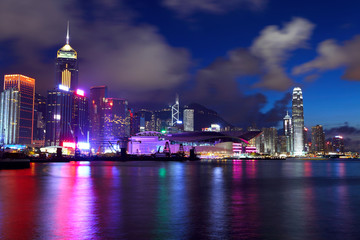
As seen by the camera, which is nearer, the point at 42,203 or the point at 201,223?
the point at 201,223

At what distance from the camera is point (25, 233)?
1385 centimetres

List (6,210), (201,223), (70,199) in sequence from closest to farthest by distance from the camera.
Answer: (201,223), (6,210), (70,199)

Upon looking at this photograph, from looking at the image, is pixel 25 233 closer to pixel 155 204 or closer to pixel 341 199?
pixel 155 204

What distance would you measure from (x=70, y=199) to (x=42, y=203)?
246 cm

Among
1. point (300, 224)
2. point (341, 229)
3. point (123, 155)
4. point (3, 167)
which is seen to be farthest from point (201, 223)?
point (123, 155)

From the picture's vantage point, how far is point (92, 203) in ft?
75.8

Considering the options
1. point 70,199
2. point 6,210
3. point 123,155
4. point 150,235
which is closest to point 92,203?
point 70,199

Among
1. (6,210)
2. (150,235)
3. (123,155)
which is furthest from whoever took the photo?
(123,155)

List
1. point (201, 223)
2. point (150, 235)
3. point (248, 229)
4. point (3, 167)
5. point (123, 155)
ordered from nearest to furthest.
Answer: point (150, 235), point (248, 229), point (201, 223), point (3, 167), point (123, 155)

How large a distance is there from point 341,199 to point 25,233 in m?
22.5

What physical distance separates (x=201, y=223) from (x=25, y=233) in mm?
7453

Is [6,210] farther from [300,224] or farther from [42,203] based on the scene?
[300,224]

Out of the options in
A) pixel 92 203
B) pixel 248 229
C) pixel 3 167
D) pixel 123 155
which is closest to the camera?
pixel 248 229

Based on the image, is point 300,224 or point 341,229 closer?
point 341,229
